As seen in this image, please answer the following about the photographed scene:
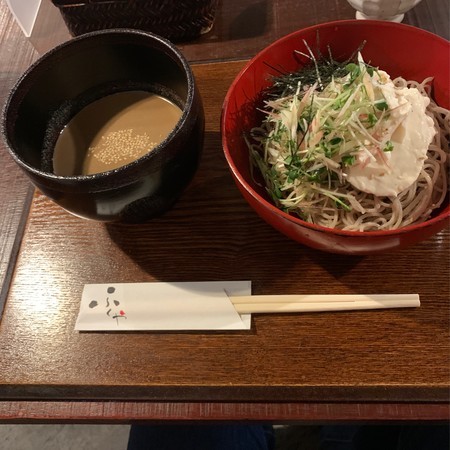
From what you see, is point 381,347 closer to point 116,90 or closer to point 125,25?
point 116,90

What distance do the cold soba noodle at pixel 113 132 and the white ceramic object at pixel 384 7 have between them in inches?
26.5

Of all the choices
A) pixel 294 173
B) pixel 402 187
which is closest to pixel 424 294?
pixel 402 187

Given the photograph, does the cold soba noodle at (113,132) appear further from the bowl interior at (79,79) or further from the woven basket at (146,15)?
the woven basket at (146,15)

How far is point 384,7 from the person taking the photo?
4.73 feet

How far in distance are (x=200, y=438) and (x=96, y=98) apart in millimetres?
1023

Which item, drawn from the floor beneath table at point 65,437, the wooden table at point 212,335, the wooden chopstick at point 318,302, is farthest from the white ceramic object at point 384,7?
the floor beneath table at point 65,437

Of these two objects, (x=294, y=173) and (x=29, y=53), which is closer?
(x=294, y=173)

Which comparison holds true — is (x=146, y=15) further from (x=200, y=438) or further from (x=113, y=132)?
(x=200, y=438)

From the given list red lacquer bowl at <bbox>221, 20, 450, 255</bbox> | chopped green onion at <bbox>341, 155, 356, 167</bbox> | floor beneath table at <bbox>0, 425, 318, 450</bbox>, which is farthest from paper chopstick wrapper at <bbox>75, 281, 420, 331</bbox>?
floor beneath table at <bbox>0, 425, 318, 450</bbox>

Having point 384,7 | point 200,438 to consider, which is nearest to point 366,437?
point 200,438

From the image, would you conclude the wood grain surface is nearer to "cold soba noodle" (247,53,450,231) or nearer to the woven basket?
"cold soba noodle" (247,53,450,231)

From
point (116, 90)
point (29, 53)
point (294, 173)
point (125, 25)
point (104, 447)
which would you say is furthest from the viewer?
point (104, 447)

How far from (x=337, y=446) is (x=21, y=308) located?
1088mm

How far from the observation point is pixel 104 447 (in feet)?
6.45
